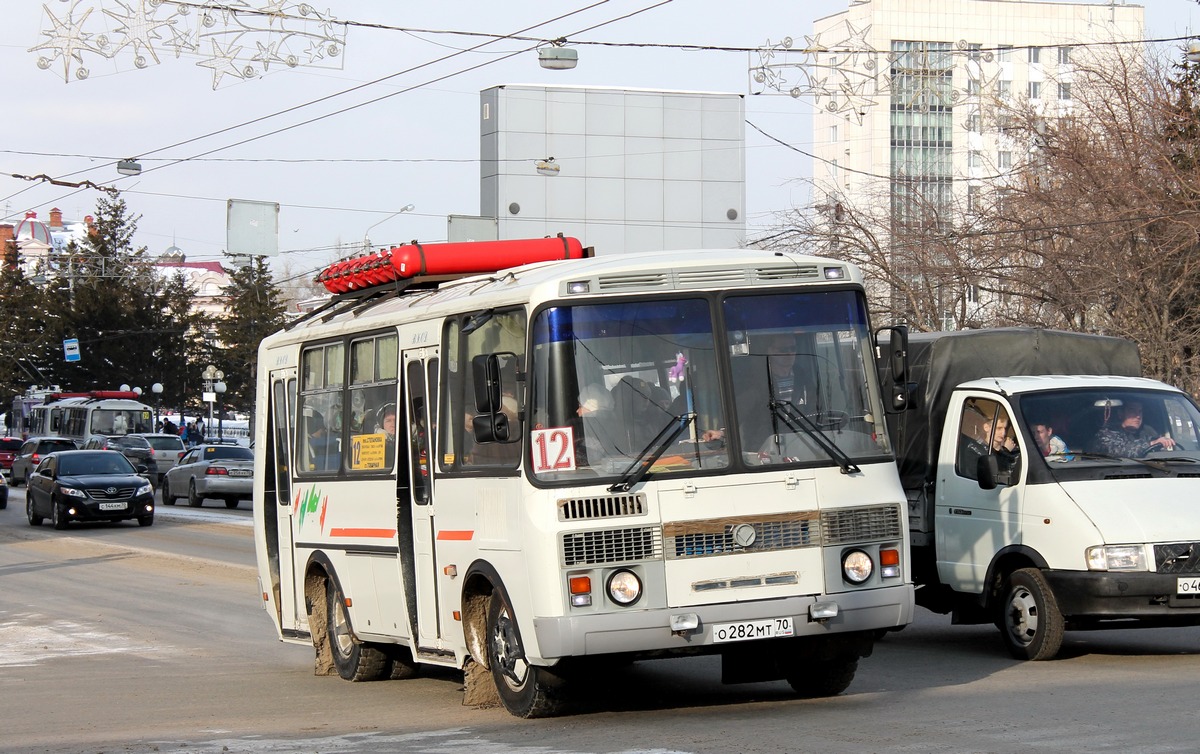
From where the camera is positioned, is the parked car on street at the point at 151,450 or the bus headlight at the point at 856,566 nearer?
the bus headlight at the point at 856,566

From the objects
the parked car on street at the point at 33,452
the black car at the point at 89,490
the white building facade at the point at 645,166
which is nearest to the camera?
the black car at the point at 89,490

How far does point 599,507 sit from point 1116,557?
4158mm

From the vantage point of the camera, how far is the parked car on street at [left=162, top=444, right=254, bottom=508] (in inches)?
1650

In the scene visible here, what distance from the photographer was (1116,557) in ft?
36.9

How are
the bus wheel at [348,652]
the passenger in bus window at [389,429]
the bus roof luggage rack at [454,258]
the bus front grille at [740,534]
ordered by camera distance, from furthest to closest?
the bus wheel at [348,652] < the bus roof luggage rack at [454,258] < the passenger in bus window at [389,429] < the bus front grille at [740,534]

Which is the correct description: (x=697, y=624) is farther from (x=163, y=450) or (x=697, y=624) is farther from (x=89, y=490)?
(x=163, y=450)

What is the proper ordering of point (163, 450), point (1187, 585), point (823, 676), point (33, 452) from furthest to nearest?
point (163, 450) → point (33, 452) → point (1187, 585) → point (823, 676)

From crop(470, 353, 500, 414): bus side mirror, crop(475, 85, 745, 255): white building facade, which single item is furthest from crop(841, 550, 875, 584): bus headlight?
crop(475, 85, 745, 255): white building facade

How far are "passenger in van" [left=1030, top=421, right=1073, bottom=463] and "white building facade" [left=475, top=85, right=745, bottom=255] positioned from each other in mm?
44537

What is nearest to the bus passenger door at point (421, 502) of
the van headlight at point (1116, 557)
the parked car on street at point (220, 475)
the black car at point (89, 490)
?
the van headlight at point (1116, 557)

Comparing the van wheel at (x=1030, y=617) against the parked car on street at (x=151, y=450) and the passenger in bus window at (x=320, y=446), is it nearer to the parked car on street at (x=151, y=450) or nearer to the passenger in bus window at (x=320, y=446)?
the passenger in bus window at (x=320, y=446)

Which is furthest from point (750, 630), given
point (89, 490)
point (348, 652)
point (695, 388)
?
point (89, 490)

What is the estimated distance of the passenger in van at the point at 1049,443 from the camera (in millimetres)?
12062

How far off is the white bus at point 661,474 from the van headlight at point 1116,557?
221 cm
